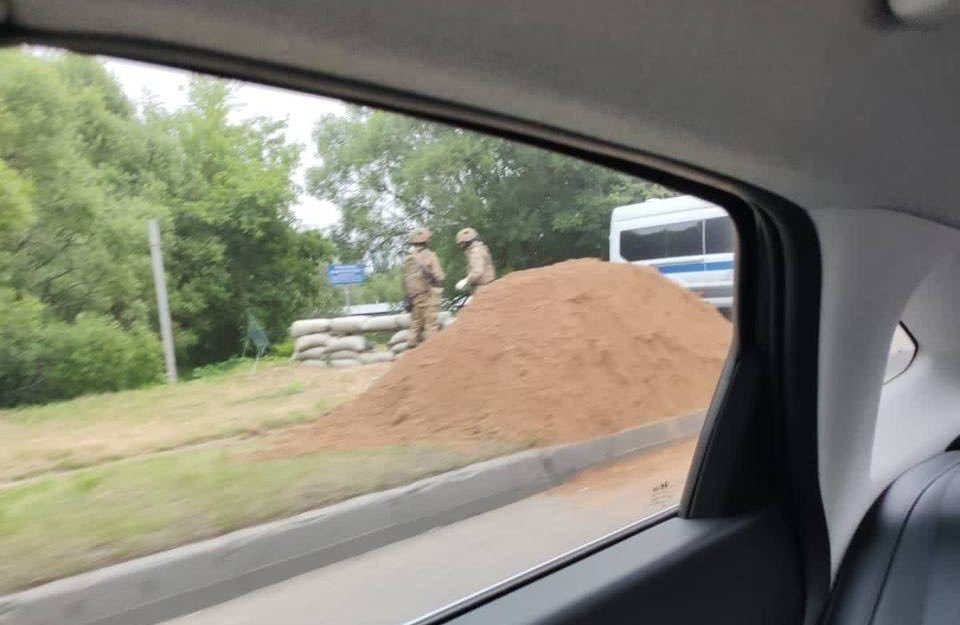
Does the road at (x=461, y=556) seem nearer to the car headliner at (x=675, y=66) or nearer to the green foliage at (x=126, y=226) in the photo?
the green foliage at (x=126, y=226)

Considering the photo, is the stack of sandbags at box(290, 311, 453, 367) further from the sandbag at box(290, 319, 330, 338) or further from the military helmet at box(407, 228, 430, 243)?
the military helmet at box(407, 228, 430, 243)

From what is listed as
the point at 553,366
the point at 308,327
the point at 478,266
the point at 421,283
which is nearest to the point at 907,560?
the point at 553,366

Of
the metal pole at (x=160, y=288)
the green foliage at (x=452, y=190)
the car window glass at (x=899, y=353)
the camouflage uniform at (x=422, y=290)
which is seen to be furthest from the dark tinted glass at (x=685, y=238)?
the metal pole at (x=160, y=288)

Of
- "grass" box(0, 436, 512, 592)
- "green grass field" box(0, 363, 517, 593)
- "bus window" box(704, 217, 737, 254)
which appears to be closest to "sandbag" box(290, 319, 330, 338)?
"green grass field" box(0, 363, 517, 593)

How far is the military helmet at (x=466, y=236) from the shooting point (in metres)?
2.21

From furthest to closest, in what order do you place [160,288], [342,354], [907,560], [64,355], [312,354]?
1. [907,560]
2. [342,354]
3. [312,354]
4. [160,288]
5. [64,355]

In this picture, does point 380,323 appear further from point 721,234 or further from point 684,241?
point 684,241

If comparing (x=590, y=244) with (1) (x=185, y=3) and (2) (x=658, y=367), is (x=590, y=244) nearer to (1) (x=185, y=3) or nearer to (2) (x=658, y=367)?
(2) (x=658, y=367)

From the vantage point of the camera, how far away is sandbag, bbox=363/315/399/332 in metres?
2.19

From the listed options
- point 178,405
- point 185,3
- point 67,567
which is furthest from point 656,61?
point 67,567

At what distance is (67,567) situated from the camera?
1605 millimetres

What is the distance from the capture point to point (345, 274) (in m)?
1.98

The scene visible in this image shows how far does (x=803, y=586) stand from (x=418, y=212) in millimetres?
1598

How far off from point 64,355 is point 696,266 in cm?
230
